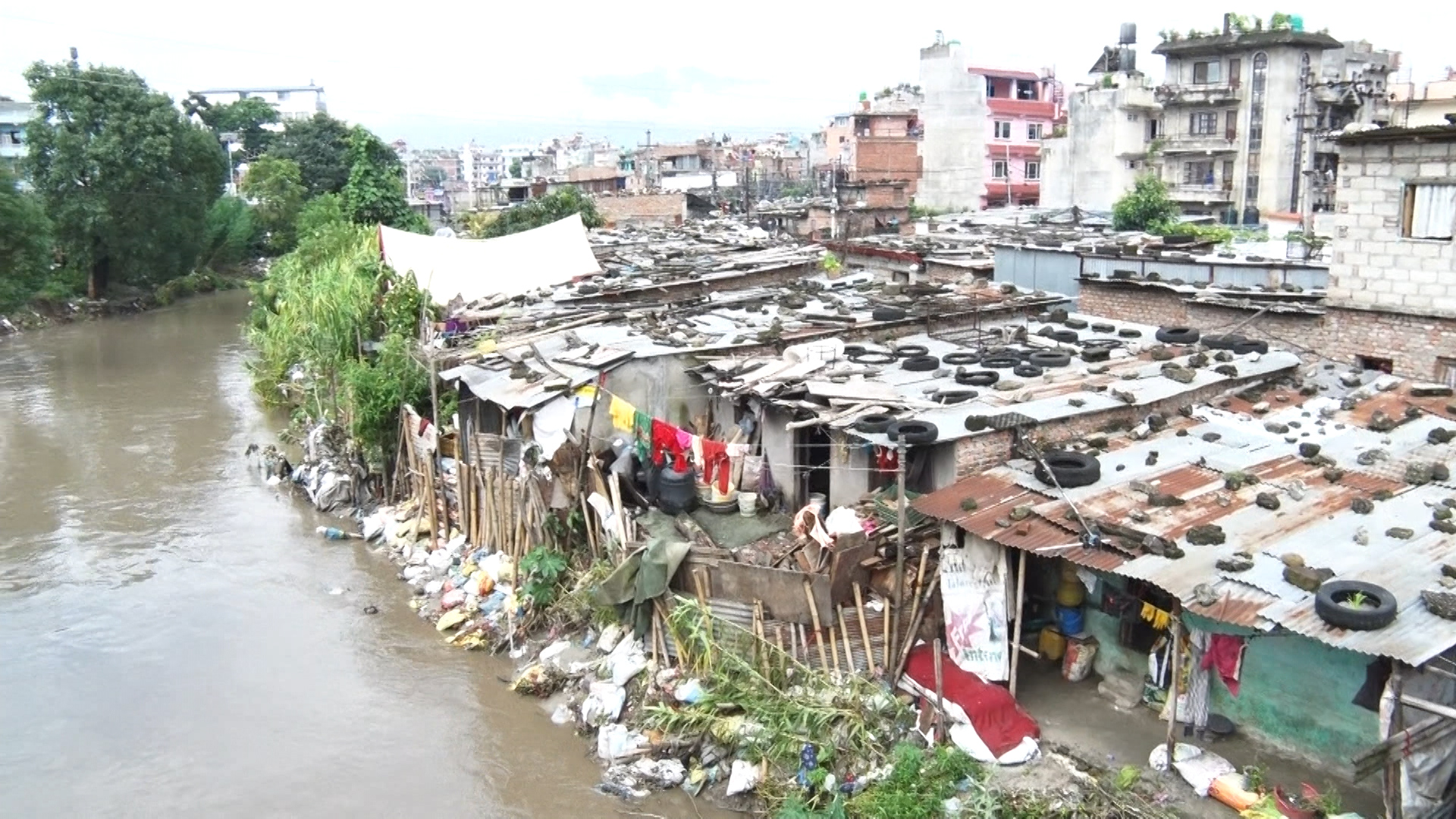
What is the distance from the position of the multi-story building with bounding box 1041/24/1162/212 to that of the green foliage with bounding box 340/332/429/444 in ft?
97.4

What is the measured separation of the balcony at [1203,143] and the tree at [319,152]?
40.4 m

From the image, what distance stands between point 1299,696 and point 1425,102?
26373 millimetres

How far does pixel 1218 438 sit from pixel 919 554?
3309 mm

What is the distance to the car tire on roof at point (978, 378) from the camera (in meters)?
11.9

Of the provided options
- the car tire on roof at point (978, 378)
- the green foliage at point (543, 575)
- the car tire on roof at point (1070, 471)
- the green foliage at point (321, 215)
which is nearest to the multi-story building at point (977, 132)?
the green foliage at point (321, 215)

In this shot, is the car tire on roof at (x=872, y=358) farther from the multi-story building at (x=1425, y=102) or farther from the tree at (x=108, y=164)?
the tree at (x=108, y=164)

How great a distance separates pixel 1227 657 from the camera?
322 inches

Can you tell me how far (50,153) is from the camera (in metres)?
35.1

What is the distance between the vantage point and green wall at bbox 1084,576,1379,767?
25.3 feet

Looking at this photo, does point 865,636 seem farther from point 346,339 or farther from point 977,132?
point 977,132

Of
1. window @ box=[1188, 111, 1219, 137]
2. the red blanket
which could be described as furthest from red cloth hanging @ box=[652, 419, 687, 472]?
window @ box=[1188, 111, 1219, 137]

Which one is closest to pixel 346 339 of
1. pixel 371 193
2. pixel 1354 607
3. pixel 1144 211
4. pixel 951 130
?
pixel 371 193

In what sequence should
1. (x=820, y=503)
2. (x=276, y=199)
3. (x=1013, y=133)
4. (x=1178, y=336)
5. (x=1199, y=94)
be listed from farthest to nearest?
(x=276, y=199)
(x=1013, y=133)
(x=1199, y=94)
(x=1178, y=336)
(x=820, y=503)

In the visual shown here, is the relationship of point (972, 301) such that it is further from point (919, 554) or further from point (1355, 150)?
point (919, 554)
